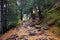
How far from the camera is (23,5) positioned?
30.4 m

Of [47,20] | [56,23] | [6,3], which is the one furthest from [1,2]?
[56,23]

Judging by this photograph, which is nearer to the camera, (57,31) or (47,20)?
(57,31)

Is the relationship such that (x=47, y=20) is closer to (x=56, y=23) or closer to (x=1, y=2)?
(x=56, y=23)

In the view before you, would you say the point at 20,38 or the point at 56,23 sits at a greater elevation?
the point at 56,23

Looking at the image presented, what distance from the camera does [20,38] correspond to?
57.0 feet

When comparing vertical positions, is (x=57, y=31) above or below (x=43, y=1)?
below

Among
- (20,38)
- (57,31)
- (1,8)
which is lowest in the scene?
(20,38)

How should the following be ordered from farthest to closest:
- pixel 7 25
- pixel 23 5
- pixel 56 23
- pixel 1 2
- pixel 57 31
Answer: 1. pixel 23 5
2. pixel 7 25
3. pixel 1 2
4. pixel 56 23
5. pixel 57 31

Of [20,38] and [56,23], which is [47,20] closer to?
[56,23]

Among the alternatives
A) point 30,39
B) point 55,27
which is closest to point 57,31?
point 55,27

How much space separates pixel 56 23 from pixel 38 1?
4.24 metres

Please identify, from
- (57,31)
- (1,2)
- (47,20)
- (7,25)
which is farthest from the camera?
(7,25)

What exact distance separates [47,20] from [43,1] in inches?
105

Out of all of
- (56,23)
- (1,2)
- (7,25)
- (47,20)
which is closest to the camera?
(56,23)
